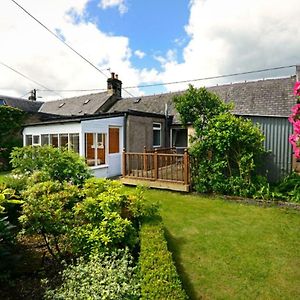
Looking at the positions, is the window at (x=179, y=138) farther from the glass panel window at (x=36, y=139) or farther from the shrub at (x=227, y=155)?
the glass panel window at (x=36, y=139)

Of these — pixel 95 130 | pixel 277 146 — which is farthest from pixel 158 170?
pixel 277 146

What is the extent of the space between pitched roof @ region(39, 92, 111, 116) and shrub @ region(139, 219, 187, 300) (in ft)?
58.2

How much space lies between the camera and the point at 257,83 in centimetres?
1708

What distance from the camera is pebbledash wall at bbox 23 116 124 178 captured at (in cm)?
1126

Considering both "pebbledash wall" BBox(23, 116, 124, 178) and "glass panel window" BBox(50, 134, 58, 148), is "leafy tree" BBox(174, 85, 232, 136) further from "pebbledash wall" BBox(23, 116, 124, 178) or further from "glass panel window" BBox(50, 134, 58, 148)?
"glass panel window" BBox(50, 134, 58, 148)

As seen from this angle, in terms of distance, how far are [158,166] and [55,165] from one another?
188 inches

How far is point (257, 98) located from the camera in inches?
605

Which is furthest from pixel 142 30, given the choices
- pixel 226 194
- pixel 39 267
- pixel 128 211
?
pixel 39 267

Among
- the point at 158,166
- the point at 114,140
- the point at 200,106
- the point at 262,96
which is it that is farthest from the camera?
the point at 262,96

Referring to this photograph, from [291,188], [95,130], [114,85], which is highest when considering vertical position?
[114,85]

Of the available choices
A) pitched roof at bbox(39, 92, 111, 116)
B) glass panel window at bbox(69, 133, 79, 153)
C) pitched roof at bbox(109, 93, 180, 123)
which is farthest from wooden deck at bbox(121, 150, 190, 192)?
pitched roof at bbox(39, 92, 111, 116)

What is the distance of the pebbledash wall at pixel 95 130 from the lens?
11.3 meters

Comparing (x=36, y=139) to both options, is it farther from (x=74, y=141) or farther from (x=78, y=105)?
(x=78, y=105)

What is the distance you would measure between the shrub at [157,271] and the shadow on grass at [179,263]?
0.60 meters
